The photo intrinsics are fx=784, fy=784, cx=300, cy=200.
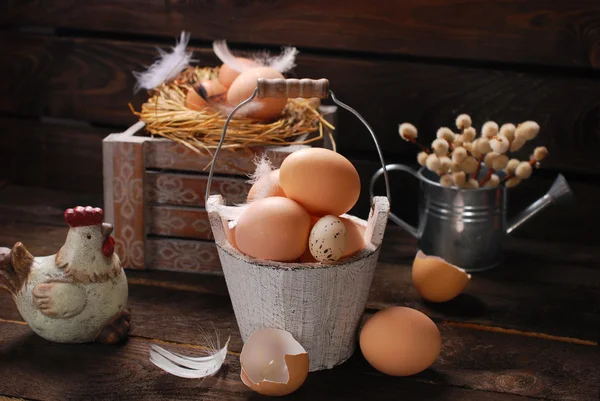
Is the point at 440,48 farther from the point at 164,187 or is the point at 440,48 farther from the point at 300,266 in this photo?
the point at 300,266

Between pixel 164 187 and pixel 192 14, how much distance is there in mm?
526

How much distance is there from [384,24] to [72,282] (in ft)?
3.12

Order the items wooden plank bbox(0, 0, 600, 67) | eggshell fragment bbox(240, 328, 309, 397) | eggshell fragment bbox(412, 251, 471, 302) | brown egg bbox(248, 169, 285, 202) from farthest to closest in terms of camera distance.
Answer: wooden plank bbox(0, 0, 600, 67)
eggshell fragment bbox(412, 251, 471, 302)
brown egg bbox(248, 169, 285, 202)
eggshell fragment bbox(240, 328, 309, 397)

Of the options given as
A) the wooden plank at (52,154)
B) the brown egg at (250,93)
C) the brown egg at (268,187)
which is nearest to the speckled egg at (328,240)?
the brown egg at (268,187)

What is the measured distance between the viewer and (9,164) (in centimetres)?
215

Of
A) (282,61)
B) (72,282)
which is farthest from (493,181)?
(72,282)

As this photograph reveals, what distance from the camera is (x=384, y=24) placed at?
1.81m

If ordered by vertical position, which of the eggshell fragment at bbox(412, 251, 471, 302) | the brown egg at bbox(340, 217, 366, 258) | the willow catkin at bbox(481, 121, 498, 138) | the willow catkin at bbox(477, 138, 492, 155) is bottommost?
the eggshell fragment at bbox(412, 251, 471, 302)

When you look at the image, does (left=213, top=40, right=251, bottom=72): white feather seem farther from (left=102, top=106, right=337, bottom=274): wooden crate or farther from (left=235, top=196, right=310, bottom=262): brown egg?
(left=235, top=196, right=310, bottom=262): brown egg

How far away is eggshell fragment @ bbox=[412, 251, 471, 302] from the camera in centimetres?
147

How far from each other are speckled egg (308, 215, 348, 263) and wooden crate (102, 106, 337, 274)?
1.27 feet

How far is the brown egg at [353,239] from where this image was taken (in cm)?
121

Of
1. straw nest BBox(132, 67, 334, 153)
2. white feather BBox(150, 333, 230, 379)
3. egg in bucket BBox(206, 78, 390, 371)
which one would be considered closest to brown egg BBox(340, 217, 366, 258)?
egg in bucket BBox(206, 78, 390, 371)

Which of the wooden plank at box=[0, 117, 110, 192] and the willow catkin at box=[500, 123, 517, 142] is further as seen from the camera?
the wooden plank at box=[0, 117, 110, 192]
